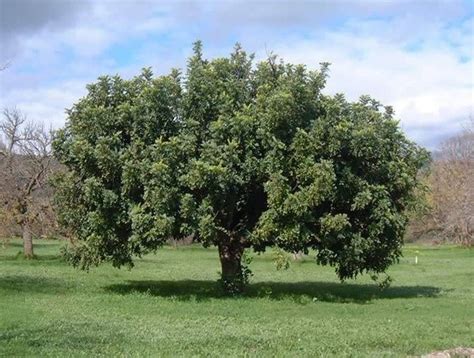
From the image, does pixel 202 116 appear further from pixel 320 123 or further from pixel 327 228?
pixel 327 228

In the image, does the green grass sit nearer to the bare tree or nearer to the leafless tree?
the bare tree

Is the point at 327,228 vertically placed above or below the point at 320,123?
below

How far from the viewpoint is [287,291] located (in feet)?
85.4

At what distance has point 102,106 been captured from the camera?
23.4 m

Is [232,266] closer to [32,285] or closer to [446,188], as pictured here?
[32,285]

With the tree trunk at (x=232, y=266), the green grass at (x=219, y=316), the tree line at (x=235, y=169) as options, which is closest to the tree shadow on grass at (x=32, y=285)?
the green grass at (x=219, y=316)

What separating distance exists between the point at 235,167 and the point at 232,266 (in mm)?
4059

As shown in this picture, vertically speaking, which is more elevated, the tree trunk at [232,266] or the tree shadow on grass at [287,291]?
the tree trunk at [232,266]

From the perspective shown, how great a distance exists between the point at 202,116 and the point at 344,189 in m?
5.20

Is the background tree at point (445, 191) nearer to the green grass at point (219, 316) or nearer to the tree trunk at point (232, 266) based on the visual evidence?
the green grass at point (219, 316)

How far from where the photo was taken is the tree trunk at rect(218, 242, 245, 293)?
24031 millimetres

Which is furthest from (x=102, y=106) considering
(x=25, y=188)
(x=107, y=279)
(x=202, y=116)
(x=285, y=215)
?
(x=25, y=188)

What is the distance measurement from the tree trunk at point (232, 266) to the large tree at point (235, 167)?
39 millimetres

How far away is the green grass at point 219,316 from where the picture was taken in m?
13.4
